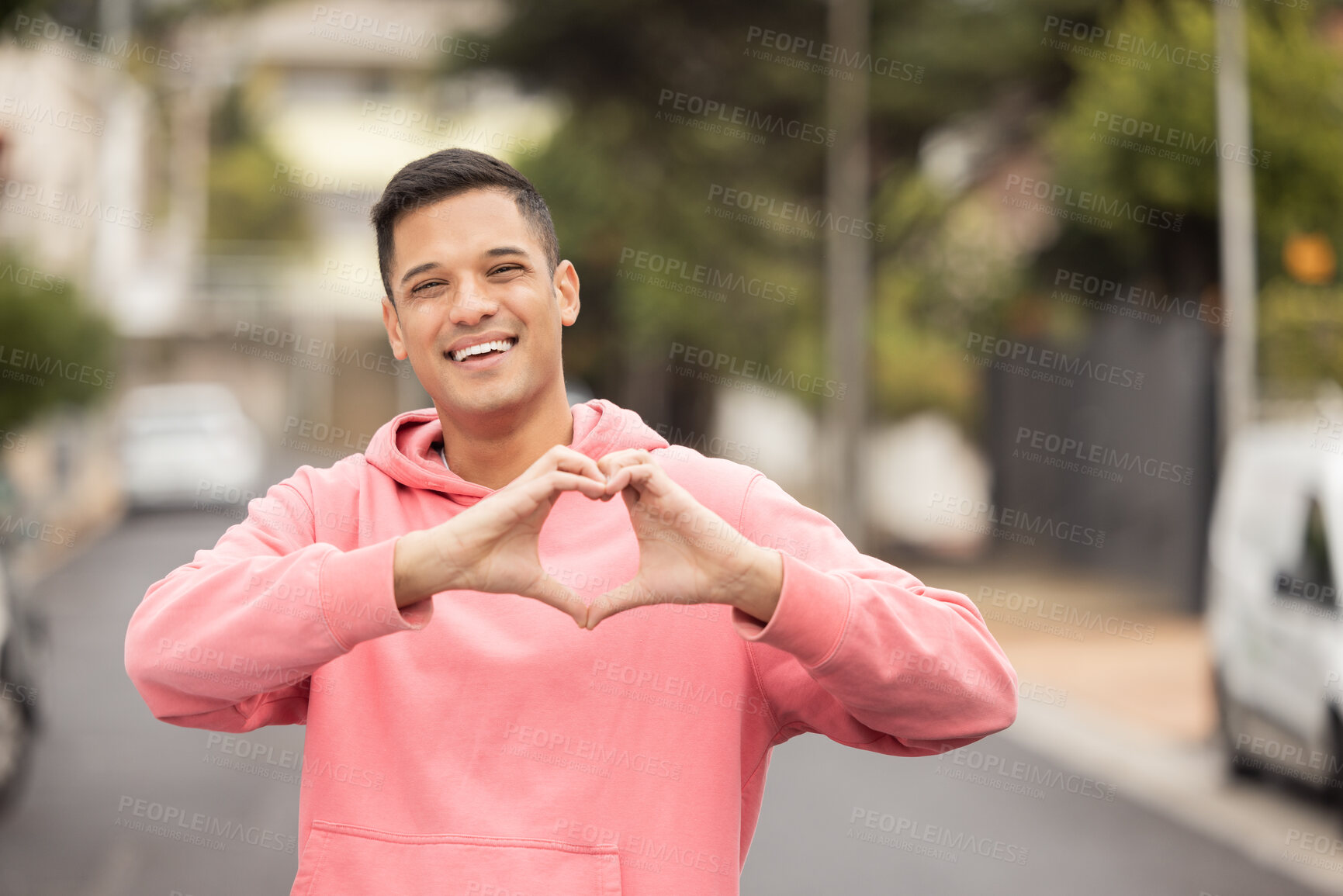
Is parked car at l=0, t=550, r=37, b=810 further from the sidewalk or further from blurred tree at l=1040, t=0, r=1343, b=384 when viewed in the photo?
blurred tree at l=1040, t=0, r=1343, b=384

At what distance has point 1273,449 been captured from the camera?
30.1 ft

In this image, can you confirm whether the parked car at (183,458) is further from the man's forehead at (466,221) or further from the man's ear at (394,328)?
the man's forehead at (466,221)

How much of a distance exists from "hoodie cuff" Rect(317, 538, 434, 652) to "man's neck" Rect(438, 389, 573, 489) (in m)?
0.42

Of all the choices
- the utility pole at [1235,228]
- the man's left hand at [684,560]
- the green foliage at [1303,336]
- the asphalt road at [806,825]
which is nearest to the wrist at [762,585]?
the man's left hand at [684,560]

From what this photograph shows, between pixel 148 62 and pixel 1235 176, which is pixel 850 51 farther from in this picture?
pixel 148 62

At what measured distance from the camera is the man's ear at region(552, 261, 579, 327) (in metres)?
2.51

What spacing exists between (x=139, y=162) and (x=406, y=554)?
47867mm

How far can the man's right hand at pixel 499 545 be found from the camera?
1.97m

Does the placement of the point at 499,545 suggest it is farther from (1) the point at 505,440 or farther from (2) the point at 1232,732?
(2) the point at 1232,732

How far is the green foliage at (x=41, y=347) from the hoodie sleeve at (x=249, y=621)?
16.8m

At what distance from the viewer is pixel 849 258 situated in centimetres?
2134

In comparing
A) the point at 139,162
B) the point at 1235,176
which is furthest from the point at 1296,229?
the point at 139,162

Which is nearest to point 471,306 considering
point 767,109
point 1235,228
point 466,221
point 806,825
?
point 466,221

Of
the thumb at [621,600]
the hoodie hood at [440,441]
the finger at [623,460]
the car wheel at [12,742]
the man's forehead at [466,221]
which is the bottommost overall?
the car wheel at [12,742]
